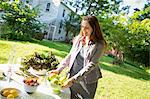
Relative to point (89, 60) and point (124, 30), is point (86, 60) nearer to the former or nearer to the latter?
point (89, 60)

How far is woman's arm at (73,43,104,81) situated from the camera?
2677 millimetres

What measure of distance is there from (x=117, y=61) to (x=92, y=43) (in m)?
14.1

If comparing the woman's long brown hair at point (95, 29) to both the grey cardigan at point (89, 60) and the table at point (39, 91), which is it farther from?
the table at point (39, 91)

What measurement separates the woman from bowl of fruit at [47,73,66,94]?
0.07 metres

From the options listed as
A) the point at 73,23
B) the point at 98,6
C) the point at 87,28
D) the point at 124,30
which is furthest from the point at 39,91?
the point at 98,6

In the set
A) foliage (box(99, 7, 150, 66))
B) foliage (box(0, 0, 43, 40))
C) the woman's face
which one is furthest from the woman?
foliage (box(0, 0, 43, 40))

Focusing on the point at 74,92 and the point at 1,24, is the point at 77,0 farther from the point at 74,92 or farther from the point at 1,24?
the point at 74,92

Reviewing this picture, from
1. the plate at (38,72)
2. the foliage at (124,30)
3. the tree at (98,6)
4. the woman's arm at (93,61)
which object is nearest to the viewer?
the woman's arm at (93,61)

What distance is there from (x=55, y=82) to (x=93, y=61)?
0.42 metres

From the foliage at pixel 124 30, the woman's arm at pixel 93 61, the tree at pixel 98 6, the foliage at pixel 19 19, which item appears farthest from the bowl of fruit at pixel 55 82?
the tree at pixel 98 6

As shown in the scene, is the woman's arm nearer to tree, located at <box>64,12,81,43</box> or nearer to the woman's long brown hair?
the woman's long brown hair

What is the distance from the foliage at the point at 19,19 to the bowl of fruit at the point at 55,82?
15.0 meters

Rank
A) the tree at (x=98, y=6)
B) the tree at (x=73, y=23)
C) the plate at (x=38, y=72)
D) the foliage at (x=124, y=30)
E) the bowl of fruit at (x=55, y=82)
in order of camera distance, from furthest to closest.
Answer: the tree at (x=98, y=6) < the tree at (x=73, y=23) < the foliage at (x=124, y=30) < the plate at (x=38, y=72) < the bowl of fruit at (x=55, y=82)

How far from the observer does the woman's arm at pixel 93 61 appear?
268 centimetres
